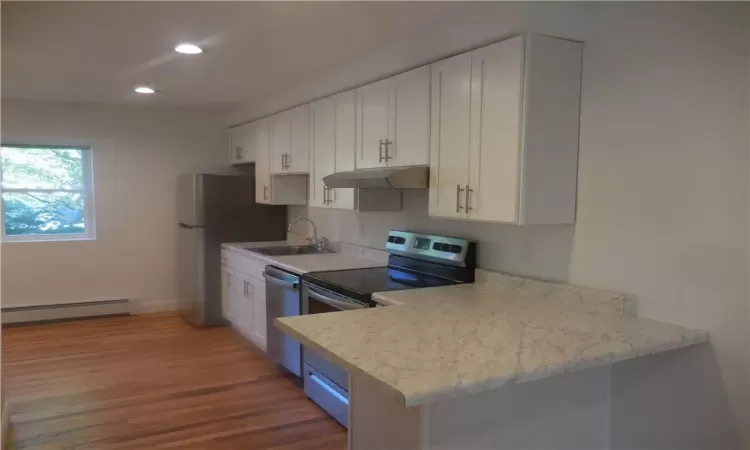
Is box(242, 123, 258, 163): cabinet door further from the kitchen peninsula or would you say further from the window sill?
the kitchen peninsula

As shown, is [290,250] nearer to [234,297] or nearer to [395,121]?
[234,297]

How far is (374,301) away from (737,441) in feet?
5.24

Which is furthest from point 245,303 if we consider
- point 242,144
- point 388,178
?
point 388,178

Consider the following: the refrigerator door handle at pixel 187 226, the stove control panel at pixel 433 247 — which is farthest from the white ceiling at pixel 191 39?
the refrigerator door handle at pixel 187 226

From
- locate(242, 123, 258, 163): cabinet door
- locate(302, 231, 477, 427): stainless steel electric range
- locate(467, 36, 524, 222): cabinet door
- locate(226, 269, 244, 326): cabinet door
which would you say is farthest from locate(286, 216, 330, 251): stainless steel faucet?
locate(467, 36, 524, 222): cabinet door

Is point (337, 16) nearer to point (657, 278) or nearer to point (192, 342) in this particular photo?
point (657, 278)

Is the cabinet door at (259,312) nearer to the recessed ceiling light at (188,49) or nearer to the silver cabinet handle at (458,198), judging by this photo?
the recessed ceiling light at (188,49)

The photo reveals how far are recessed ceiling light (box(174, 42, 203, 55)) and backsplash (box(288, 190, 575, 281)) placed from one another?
5.23 ft

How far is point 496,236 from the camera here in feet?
9.83

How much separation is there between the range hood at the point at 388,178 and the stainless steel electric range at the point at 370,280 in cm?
44

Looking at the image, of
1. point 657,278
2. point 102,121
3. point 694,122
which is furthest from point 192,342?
point 694,122

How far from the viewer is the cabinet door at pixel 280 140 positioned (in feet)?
15.1

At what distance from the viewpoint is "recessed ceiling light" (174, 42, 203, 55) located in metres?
3.32

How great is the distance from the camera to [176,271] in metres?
6.19
